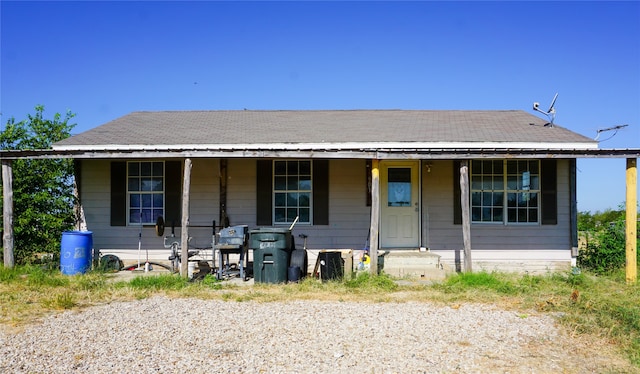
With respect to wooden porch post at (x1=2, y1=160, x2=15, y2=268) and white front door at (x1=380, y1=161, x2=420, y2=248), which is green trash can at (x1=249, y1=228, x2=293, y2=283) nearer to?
white front door at (x1=380, y1=161, x2=420, y2=248)

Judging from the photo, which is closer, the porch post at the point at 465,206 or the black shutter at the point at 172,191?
the porch post at the point at 465,206

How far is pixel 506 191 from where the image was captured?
10.7 m

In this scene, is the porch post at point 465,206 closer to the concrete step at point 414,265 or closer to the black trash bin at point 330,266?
the concrete step at point 414,265

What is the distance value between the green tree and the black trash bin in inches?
235

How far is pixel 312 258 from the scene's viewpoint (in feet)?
35.3

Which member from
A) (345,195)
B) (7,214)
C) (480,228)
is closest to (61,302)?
(7,214)

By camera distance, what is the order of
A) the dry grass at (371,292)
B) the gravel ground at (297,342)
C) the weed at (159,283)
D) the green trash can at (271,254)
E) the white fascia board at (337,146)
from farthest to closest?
1. the white fascia board at (337,146)
2. the green trash can at (271,254)
3. the weed at (159,283)
4. the dry grass at (371,292)
5. the gravel ground at (297,342)

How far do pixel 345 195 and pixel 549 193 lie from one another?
4380 mm

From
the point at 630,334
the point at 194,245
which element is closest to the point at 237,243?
the point at 194,245

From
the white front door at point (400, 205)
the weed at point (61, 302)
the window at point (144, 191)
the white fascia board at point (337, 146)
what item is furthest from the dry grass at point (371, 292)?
the white fascia board at point (337, 146)

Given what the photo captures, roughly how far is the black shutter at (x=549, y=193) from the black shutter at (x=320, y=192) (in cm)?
463

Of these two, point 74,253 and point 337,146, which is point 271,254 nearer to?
point 337,146

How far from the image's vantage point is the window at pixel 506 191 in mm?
10664

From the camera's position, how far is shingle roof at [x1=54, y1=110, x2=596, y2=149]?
1043 cm
